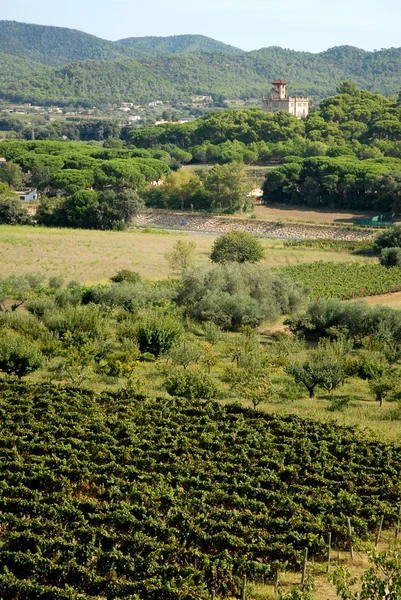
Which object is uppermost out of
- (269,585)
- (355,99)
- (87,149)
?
(355,99)

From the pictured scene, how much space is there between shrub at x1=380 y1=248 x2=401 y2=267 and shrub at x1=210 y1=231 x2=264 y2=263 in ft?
22.9

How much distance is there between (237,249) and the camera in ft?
146

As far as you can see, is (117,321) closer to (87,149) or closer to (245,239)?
(245,239)

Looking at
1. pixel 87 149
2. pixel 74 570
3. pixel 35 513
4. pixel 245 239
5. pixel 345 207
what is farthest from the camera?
pixel 87 149

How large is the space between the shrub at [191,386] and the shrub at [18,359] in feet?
13.6

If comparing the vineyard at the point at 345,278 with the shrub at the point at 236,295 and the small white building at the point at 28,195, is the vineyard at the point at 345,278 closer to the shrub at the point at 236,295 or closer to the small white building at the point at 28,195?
the shrub at the point at 236,295

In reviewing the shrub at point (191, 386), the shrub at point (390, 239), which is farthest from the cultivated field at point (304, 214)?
the shrub at point (191, 386)

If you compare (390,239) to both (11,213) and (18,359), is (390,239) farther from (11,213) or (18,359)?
(18,359)

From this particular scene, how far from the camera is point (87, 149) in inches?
3469

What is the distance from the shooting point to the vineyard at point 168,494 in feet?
45.4

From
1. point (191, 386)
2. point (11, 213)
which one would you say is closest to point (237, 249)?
point (191, 386)

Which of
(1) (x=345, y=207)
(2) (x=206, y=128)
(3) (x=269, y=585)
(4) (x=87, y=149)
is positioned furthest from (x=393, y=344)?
(2) (x=206, y=128)

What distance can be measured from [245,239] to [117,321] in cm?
1389

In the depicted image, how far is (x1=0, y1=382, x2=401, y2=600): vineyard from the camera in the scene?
13844 mm
